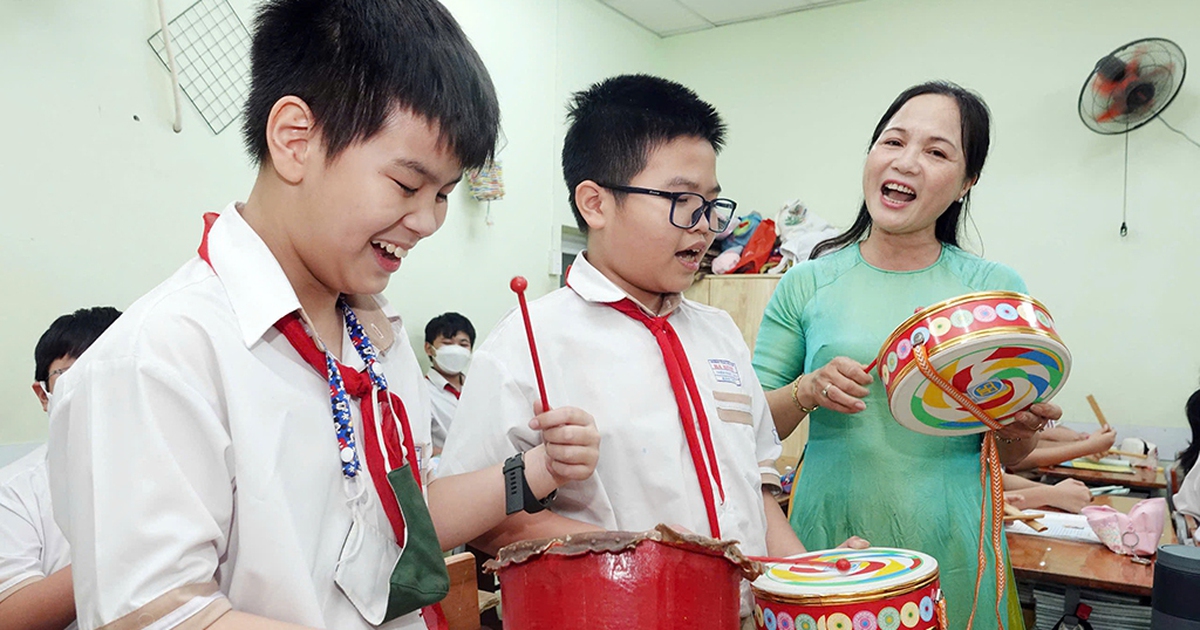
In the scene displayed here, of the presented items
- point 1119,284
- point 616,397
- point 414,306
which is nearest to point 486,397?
point 616,397

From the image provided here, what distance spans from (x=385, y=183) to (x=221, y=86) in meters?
2.82

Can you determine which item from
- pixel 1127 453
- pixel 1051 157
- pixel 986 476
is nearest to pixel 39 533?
pixel 986 476

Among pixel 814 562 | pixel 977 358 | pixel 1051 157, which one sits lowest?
pixel 814 562

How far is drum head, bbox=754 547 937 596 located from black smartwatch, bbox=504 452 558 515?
0.31m

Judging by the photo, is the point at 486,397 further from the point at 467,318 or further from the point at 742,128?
the point at 742,128

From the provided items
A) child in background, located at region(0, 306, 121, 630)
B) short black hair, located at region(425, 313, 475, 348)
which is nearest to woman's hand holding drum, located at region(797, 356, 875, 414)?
child in background, located at region(0, 306, 121, 630)

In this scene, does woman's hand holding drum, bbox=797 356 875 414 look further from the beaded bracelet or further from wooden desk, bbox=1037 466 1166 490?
wooden desk, bbox=1037 466 1166 490

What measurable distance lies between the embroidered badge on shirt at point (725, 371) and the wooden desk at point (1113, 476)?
3296 mm

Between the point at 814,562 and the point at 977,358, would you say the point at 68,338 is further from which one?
the point at 977,358

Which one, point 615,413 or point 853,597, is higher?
point 615,413

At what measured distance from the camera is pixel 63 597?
55.8 inches

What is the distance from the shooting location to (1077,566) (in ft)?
7.36

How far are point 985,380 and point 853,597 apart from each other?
58 centimetres

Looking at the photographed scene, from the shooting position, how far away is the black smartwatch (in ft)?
3.62
